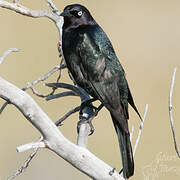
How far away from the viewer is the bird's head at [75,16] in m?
4.64

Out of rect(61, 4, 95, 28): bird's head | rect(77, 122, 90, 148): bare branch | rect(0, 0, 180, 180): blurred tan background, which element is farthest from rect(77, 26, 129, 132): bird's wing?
rect(0, 0, 180, 180): blurred tan background

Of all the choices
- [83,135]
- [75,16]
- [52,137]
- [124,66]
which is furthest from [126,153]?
[124,66]

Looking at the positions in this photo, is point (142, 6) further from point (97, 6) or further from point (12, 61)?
point (12, 61)

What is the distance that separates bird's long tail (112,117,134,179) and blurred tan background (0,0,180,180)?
9.42ft

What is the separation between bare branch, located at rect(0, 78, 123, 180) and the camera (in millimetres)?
3018

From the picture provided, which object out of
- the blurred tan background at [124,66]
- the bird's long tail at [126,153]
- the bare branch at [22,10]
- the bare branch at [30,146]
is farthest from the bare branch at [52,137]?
the blurred tan background at [124,66]

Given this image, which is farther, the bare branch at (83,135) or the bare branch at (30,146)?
the bare branch at (83,135)

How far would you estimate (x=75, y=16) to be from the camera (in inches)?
185

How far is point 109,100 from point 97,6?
717cm

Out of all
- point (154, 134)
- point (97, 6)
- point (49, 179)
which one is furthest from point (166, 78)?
point (49, 179)

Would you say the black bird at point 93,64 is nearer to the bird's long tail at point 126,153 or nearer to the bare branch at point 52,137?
the bird's long tail at point 126,153

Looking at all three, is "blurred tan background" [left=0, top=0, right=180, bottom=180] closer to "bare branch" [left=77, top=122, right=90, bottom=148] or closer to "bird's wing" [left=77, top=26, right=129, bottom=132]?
"bird's wing" [left=77, top=26, right=129, bottom=132]

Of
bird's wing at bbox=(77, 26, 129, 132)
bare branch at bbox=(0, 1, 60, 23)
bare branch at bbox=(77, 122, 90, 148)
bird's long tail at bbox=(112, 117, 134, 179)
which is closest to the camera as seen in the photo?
bare branch at bbox=(77, 122, 90, 148)

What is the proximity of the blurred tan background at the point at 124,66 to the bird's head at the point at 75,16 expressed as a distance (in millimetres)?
2993
